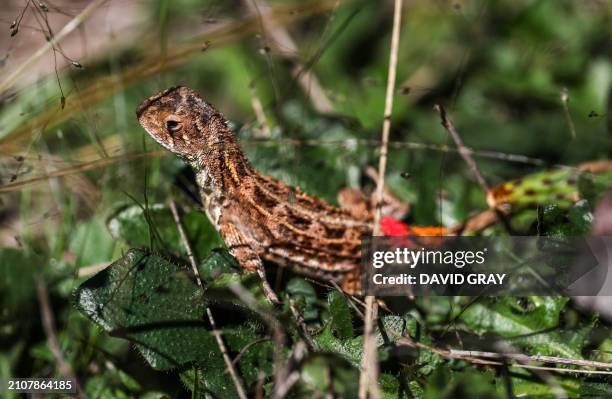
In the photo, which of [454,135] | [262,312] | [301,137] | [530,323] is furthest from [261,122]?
[530,323]

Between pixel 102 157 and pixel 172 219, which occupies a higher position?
pixel 102 157

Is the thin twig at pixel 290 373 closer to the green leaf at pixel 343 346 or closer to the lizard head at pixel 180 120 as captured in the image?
the green leaf at pixel 343 346

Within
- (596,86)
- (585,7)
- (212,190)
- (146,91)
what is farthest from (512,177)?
(146,91)

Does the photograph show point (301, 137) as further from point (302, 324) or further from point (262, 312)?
point (262, 312)

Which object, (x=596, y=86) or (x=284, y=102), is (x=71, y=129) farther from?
(x=596, y=86)

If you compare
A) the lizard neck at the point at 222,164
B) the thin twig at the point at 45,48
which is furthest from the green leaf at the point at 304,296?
the thin twig at the point at 45,48

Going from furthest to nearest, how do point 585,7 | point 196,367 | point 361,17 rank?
point 361,17 < point 585,7 < point 196,367

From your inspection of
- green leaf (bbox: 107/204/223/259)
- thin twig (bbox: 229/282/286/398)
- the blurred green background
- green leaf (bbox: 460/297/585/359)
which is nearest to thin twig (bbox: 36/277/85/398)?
the blurred green background

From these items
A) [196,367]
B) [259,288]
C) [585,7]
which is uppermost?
[585,7]
